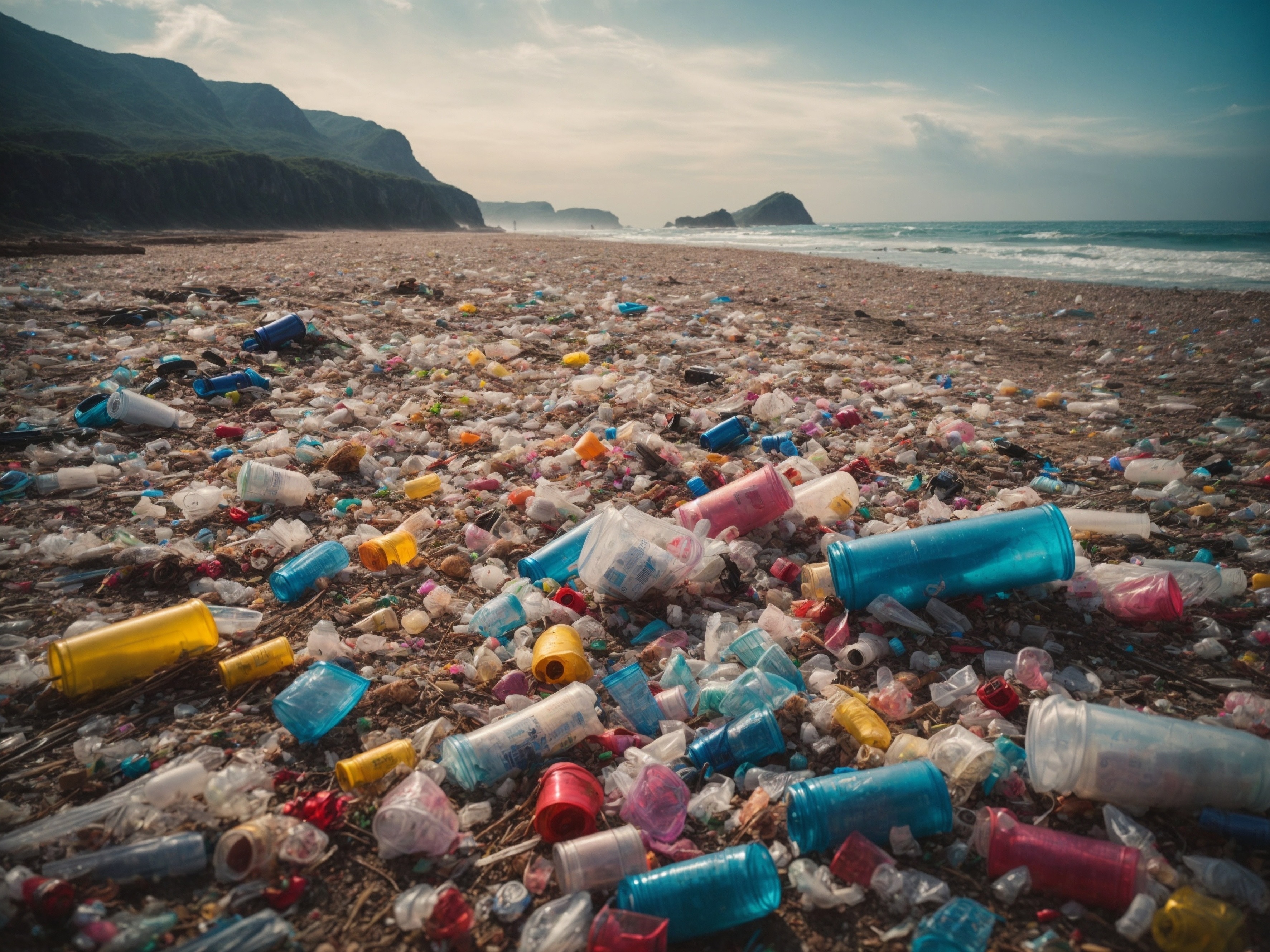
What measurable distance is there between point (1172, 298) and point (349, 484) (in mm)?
11716

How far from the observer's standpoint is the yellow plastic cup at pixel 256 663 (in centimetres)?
201

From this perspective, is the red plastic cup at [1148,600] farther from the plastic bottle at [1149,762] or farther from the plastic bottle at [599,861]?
the plastic bottle at [599,861]

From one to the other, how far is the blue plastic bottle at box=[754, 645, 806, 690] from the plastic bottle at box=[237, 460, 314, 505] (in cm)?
251

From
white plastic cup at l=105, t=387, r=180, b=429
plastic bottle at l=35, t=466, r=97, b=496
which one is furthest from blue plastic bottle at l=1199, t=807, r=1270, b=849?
white plastic cup at l=105, t=387, r=180, b=429

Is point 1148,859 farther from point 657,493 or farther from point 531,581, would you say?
point 657,493

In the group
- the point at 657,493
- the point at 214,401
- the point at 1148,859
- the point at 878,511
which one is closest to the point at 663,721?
the point at 1148,859

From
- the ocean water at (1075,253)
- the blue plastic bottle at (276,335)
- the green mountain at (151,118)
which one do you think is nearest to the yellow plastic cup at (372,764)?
the blue plastic bottle at (276,335)

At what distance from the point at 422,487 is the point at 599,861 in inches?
92.9

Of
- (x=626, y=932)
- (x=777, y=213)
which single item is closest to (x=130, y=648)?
(x=626, y=932)

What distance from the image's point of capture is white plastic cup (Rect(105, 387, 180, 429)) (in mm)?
3871

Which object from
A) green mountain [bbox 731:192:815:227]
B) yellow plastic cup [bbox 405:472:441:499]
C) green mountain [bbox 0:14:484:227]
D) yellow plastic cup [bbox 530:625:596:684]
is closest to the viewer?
yellow plastic cup [bbox 530:625:596:684]

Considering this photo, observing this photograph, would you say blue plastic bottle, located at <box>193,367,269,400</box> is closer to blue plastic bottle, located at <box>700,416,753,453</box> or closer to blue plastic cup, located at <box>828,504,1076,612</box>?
blue plastic bottle, located at <box>700,416,753,453</box>

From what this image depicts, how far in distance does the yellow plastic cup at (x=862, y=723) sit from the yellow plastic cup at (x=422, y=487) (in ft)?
7.84

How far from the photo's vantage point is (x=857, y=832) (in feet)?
5.07
